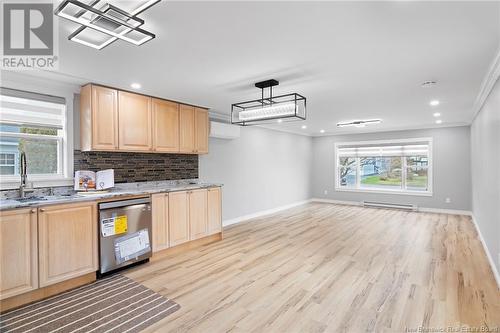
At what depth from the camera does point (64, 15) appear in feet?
5.23

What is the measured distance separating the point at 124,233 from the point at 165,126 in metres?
1.72

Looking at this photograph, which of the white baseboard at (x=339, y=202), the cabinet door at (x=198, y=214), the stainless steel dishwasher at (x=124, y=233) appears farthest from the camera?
the white baseboard at (x=339, y=202)

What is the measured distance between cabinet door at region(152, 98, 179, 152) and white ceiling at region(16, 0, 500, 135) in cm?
24

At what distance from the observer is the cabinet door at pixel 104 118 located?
333 centimetres

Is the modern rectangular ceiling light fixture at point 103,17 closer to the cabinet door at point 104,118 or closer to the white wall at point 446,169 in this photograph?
the cabinet door at point 104,118

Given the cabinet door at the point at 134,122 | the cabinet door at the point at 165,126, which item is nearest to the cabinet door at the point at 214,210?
the cabinet door at the point at 165,126

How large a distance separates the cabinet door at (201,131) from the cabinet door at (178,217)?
0.98 meters

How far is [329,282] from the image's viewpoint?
9.78ft

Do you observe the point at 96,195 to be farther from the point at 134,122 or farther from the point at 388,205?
the point at 388,205

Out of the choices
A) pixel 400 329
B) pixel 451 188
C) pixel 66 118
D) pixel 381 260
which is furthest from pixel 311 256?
pixel 451 188

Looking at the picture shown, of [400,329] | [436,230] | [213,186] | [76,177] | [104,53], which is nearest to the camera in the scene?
[400,329]

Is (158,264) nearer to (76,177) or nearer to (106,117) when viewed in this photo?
(76,177)

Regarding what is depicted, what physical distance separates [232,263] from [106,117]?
2589 millimetres

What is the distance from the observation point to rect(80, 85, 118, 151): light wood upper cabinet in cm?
331
